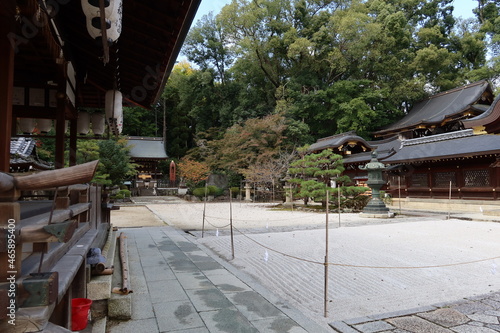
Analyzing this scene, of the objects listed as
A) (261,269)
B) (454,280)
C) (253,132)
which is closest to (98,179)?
(253,132)

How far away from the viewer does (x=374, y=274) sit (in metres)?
4.89

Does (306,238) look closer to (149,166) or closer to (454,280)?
(454,280)

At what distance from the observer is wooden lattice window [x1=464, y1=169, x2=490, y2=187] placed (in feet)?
51.4

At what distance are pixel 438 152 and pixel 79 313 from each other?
19179 millimetres

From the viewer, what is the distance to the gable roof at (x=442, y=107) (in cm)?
2265

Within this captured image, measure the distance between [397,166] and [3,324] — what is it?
21725mm

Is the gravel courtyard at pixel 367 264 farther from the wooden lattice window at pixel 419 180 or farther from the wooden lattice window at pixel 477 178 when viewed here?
the wooden lattice window at pixel 419 180


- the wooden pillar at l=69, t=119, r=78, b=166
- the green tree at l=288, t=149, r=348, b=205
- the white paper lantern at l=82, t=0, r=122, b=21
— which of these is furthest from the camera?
the green tree at l=288, t=149, r=348, b=205

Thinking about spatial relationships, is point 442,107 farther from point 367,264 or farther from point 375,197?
point 367,264

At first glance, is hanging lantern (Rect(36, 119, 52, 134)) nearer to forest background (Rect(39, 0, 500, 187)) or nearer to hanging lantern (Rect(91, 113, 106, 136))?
hanging lantern (Rect(91, 113, 106, 136))

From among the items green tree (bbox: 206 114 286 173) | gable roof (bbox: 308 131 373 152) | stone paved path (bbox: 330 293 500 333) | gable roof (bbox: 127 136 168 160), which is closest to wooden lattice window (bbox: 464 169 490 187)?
gable roof (bbox: 308 131 373 152)

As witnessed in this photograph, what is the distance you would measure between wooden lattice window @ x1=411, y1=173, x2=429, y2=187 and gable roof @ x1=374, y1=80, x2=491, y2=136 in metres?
6.66

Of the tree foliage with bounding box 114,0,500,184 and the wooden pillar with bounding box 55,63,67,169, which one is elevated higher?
the tree foliage with bounding box 114,0,500,184

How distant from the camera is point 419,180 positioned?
19203 mm
